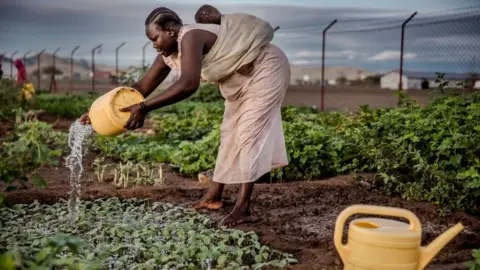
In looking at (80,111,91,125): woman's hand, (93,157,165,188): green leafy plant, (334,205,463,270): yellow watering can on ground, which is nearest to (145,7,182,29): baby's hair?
(80,111,91,125): woman's hand

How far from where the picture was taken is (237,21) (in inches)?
188

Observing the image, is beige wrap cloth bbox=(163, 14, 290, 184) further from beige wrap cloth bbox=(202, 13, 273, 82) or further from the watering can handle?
the watering can handle

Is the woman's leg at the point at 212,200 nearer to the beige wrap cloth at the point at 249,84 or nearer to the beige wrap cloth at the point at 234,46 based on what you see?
the beige wrap cloth at the point at 249,84

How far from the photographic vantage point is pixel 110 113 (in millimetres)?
4246

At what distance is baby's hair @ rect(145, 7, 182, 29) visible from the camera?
4.54 metres

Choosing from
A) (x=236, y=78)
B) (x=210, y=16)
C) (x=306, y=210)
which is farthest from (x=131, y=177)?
(x=210, y=16)

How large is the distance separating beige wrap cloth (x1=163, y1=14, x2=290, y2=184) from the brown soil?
45 cm

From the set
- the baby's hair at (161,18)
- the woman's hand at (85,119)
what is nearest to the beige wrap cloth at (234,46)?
the baby's hair at (161,18)

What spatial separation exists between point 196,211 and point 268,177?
75.8 inches

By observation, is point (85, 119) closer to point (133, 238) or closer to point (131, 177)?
point (133, 238)

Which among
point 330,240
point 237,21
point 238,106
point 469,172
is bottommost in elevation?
point 330,240

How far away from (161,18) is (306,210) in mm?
1870

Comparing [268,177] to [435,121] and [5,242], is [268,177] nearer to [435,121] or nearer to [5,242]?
[435,121]

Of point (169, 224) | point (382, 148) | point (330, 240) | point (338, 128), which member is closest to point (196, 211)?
point (169, 224)
